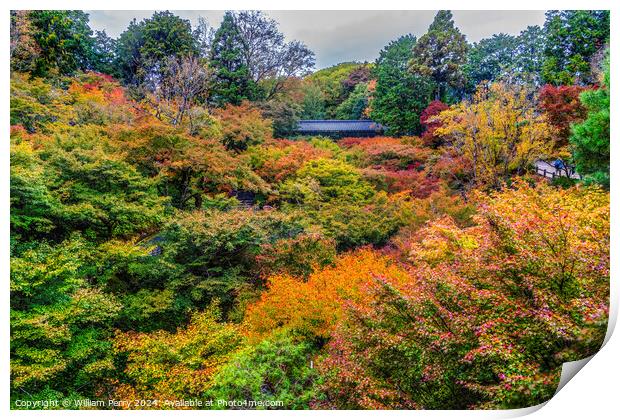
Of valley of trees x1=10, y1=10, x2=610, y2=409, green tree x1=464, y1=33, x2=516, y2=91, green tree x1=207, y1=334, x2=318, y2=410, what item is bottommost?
green tree x1=207, y1=334, x2=318, y2=410

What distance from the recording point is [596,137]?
7.87 metres

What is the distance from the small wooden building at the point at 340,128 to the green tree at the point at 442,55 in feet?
A: 10.2

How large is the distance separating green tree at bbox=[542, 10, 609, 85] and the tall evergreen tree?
11.1 m

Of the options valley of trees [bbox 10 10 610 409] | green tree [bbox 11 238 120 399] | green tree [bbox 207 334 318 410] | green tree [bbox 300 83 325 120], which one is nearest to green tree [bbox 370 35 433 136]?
valley of trees [bbox 10 10 610 409]

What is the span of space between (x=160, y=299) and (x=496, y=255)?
6916 millimetres

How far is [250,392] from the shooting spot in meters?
7.00

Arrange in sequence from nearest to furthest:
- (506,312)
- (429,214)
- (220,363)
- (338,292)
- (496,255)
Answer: (506,312), (496,255), (220,363), (338,292), (429,214)

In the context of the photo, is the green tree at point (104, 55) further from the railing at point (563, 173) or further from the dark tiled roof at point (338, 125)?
the railing at point (563, 173)

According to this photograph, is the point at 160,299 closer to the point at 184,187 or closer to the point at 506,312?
the point at 184,187

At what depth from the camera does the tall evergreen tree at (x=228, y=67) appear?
16984 millimetres

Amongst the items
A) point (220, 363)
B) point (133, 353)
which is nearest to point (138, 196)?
point (133, 353)

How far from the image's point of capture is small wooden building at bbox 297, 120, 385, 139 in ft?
63.5

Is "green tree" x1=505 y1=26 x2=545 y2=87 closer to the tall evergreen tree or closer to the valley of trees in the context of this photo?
the valley of trees

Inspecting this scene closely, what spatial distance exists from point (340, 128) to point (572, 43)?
986 centimetres
